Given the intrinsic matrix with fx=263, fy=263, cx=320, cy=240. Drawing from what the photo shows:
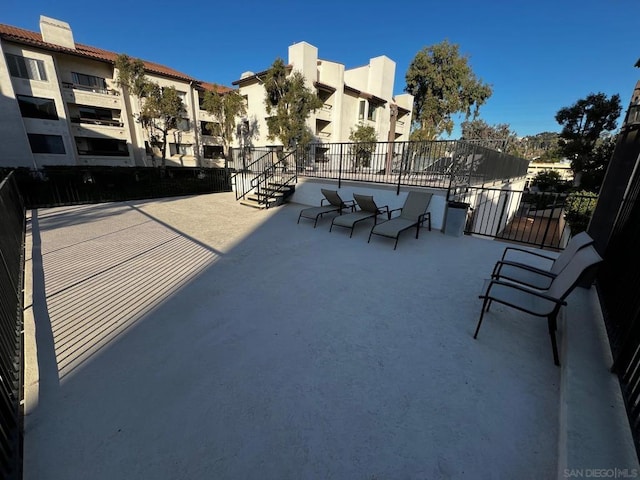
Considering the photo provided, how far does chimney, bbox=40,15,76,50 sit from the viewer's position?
60.3ft

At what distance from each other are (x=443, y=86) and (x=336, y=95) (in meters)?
12.0

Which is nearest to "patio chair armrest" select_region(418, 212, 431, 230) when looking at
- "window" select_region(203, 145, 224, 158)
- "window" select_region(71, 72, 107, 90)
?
"window" select_region(203, 145, 224, 158)

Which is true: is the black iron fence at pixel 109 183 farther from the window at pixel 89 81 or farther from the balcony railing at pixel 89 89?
the window at pixel 89 81

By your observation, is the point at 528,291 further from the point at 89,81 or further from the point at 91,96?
the point at 89,81

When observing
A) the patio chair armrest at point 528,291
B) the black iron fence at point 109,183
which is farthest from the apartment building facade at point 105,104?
the patio chair armrest at point 528,291

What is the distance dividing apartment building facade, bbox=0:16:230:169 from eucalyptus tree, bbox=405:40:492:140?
70.1 ft

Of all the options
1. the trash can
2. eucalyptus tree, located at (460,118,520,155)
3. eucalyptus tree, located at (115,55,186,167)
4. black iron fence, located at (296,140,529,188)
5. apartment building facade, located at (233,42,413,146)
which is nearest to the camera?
the trash can

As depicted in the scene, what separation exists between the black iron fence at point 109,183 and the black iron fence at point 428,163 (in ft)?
18.5

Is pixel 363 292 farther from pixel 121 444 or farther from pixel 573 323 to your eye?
pixel 121 444

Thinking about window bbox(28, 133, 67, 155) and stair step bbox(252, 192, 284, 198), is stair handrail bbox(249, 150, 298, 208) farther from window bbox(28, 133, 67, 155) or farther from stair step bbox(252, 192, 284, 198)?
window bbox(28, 133, 67, 155)

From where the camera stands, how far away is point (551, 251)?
5348mm

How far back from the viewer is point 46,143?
60.7ft

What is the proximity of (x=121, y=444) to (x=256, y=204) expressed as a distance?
350 inches

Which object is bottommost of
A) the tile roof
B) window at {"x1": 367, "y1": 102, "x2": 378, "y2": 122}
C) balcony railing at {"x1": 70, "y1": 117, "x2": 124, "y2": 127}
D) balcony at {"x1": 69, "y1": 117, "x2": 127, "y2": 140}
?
balcony at {"x1": 69, "y1": 117, "x2": 127, "y2": 140}
